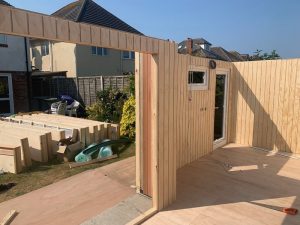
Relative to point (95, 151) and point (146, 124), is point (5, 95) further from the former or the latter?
point (146, 124)

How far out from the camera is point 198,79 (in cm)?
560

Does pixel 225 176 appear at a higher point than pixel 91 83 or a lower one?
lower

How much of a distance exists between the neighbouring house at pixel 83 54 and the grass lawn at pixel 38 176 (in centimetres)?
975

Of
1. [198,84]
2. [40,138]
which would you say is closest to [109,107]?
[40,138]

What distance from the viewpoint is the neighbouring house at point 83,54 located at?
45.9 feet

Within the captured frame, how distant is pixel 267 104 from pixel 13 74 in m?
10.7

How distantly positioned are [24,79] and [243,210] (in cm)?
1132

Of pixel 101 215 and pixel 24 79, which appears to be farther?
pixel 24 79

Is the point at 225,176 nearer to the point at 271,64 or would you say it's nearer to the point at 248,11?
the point at 271,64

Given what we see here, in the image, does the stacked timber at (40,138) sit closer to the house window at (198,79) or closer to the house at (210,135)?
the house at (210,135)

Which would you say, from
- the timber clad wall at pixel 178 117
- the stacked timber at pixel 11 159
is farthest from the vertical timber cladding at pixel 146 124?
the stacked timber at pixel 11 159

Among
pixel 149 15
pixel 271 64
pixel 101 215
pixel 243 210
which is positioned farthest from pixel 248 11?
pixel 101 215

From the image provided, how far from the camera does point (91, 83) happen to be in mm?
10641

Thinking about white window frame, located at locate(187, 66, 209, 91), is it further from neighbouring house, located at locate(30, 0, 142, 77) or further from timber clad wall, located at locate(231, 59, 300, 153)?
neighbouring house, located at locate(30, 0, 142, 77)
